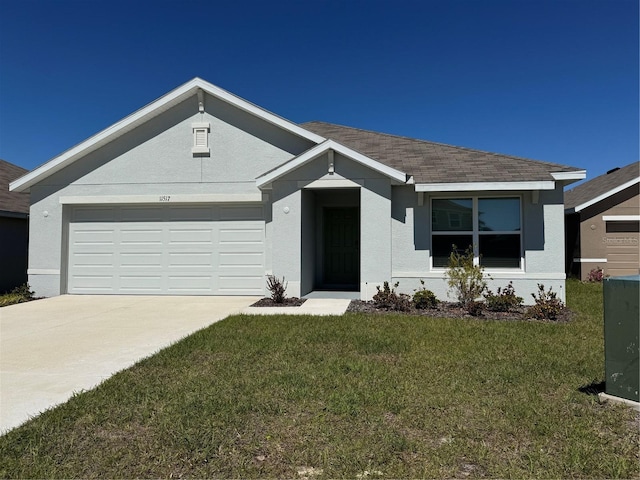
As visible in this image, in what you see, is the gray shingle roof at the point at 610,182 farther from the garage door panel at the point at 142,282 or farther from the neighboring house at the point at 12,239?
the neighboring house at the point at 12,239

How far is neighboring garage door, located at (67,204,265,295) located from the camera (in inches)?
460

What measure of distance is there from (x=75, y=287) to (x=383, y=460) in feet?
40.3

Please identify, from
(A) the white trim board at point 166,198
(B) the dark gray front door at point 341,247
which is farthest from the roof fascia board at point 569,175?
(A) the white trim board at point 166,198

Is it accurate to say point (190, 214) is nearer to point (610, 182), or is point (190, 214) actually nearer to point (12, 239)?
point (12, 239)

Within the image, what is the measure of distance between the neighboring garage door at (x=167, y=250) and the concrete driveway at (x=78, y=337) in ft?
2.21

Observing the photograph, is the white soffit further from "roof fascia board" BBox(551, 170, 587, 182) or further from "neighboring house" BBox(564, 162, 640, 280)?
"neighboring house" BBox(564, 162, 640, 280)

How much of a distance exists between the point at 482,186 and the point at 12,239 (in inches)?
601

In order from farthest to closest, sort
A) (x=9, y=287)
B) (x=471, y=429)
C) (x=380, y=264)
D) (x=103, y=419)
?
(x=9, y=287) → (x=380, y=264) → (x=103, y=419) → (x=471, y=429)

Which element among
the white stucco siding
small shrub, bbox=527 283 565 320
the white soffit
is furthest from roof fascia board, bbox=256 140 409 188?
small shrub, bbox=527 283 565 320

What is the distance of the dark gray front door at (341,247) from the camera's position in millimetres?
13000

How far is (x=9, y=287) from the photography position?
13.7m

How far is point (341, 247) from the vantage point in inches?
517

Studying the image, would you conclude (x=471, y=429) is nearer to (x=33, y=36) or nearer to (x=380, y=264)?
(x=380, y=264)

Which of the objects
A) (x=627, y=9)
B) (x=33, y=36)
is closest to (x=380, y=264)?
(x=627, y=9)
